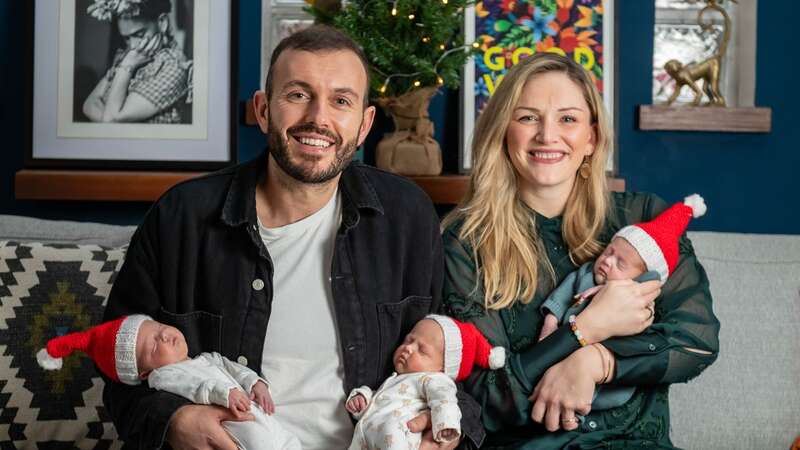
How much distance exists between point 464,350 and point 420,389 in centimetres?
13

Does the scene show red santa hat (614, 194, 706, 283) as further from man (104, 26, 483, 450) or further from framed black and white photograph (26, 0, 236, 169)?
framed black and white photograph (26, 0, 236, 169)

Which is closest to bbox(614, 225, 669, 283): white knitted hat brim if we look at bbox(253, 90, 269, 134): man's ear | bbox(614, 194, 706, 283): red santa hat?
bbox(614, 194, 706, 283): red santa hat

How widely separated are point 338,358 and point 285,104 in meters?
0.53

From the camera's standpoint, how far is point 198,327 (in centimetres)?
182

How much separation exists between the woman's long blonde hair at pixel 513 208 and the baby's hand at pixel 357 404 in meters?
0.41

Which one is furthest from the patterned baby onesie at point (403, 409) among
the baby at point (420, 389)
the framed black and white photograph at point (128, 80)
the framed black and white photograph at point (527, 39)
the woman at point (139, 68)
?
the woman at point (139, 68)

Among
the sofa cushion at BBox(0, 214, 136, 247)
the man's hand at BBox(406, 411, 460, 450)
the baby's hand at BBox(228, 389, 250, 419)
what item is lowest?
the man's hand at BBox(406, 411, 460, 450)

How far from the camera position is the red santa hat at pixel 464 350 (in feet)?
5.84

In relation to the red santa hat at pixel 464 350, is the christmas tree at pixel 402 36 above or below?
above

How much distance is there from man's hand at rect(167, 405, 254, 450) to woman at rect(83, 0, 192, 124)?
142 centimetres

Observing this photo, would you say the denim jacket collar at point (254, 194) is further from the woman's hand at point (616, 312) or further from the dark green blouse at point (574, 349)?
the woman's hand at point (616, 312)

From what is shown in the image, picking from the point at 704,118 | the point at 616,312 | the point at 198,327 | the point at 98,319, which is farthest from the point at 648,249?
the point at 98,319

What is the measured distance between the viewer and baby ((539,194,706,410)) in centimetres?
193

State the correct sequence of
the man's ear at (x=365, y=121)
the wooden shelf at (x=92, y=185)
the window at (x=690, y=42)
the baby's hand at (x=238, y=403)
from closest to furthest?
the baby's hand at (x=238, y=403)
the man's ear at (x=365, y=121)
the wooden shelf at (x=92, y=185)
the window at (x=690, y=42)
